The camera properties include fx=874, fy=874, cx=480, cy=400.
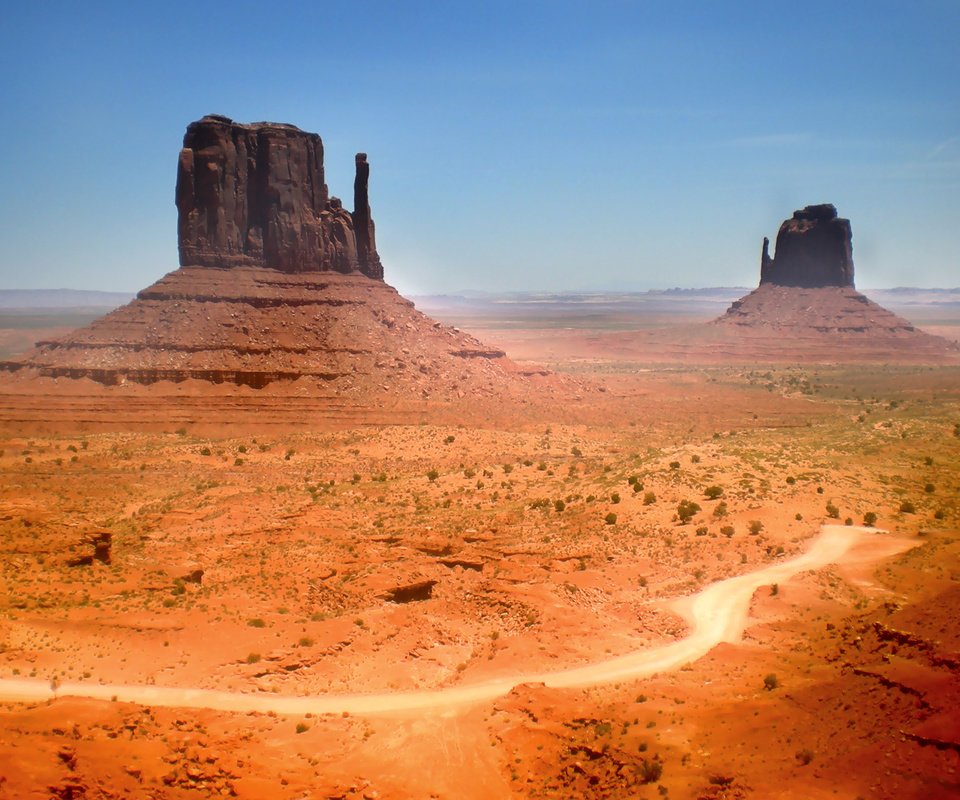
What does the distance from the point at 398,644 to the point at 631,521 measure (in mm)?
11123

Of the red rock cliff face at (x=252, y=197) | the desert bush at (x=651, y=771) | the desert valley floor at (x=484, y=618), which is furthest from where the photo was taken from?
the red rock cliff face at (x=252, y=197)

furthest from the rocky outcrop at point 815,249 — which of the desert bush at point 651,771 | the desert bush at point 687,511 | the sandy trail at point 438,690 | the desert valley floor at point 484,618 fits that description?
the desert bush at point 651,771

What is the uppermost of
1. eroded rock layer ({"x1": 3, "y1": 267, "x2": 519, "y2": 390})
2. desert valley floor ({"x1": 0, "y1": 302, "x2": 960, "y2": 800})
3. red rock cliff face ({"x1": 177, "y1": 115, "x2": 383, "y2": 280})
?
red rock cliff face ({"x1": 177, "y1": 115, "x2": 383, "y2": 280})

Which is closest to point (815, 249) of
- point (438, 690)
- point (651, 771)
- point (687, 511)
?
point (687, 511)

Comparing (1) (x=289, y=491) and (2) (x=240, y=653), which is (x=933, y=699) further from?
(1) (x=289, y=491)

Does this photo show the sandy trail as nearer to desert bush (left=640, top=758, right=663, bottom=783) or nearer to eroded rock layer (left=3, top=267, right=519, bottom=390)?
desert bush (left=640, top=758, right=663, bottom=783)

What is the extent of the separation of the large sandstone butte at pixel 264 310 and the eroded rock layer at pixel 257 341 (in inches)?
3.4

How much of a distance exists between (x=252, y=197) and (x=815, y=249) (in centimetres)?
8800

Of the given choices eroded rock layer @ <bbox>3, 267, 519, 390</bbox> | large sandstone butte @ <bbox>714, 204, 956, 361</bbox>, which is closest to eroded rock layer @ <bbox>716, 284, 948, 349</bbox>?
large sandstone butte @ <bbox>714, 204, 956, 361</bbox>

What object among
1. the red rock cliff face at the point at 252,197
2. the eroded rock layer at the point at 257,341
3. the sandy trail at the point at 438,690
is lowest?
the sandy trail at the point at 438,690

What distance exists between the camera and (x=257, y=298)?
196 ft

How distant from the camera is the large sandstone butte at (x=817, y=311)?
115938 millimetres

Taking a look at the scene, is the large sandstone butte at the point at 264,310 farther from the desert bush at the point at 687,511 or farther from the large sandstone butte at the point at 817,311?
the large sandstone butte at the point at 817,311

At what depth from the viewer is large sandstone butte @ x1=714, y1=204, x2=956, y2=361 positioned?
11594 cm
